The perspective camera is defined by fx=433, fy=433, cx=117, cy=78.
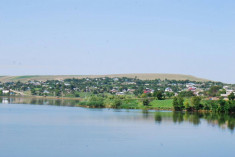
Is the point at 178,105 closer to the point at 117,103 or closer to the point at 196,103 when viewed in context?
the point at 196,103

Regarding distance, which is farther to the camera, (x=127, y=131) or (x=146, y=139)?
(x=127, y=131)

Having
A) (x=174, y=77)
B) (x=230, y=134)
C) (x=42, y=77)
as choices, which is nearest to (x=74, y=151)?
(x=230, y=134)

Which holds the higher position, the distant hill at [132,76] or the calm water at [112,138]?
the distant hill at [132,76]

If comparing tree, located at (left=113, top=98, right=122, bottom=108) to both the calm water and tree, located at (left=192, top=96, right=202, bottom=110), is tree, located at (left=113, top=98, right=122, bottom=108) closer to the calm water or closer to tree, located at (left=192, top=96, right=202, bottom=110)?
tree, located at (left=192, top=96, right=202, bottom=110)

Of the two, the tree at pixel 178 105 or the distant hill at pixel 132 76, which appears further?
the distant hill at pixel 132 76

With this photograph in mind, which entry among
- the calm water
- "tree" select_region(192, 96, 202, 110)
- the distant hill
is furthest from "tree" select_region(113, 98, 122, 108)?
the distant hill

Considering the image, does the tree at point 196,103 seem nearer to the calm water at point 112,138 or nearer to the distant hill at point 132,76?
the calm water at point 112,138

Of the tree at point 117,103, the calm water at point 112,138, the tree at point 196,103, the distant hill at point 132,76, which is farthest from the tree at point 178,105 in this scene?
the distant hill at point 132,76

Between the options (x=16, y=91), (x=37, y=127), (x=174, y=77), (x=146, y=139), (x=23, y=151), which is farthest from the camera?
(x=174, y=77)

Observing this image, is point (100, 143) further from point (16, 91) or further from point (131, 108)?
point (16, 91)

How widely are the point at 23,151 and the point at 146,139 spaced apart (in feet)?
31.1

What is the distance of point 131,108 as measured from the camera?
67125 millimetres

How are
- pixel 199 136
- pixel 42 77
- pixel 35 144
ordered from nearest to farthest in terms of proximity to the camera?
pixel 35 144 < pixel 199 136 < pixel 42 77

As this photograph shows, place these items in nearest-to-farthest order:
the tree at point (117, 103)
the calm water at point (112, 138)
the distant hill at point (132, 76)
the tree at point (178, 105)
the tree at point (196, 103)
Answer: the calm water at point (112, 138)
the tree at point (196, 103)
the tree at point (178, 105)
the tree at point (117, 103)
the distant hill at point (132, 76)
